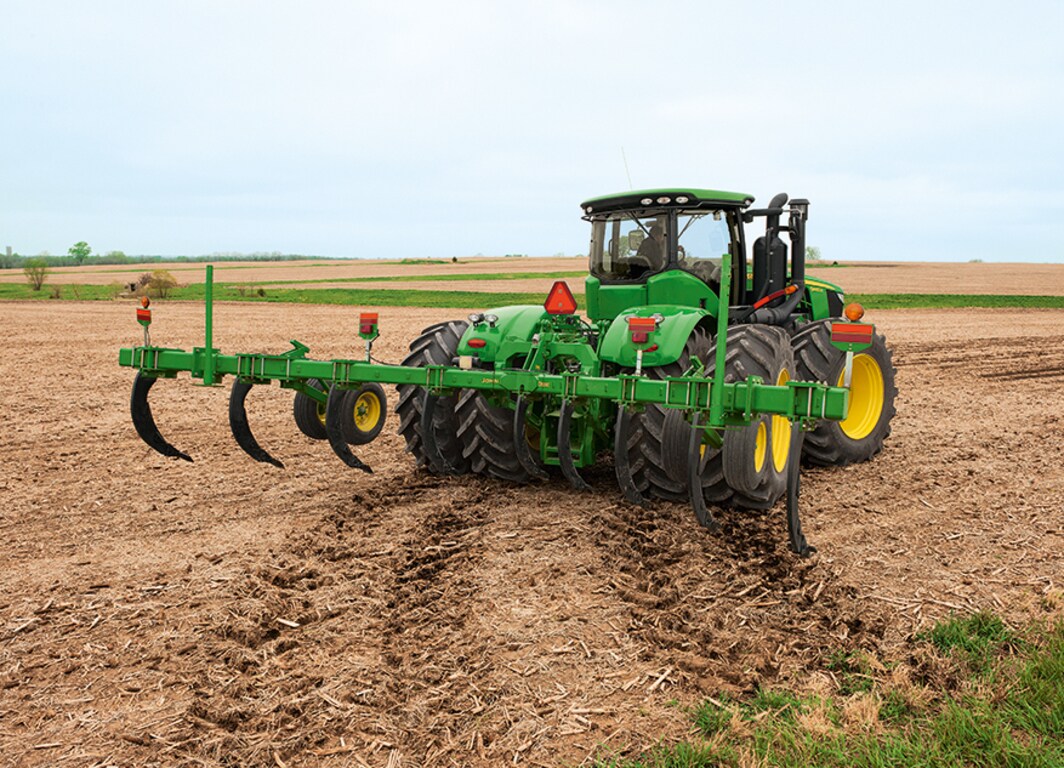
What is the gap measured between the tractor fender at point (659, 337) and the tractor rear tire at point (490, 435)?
0.86m

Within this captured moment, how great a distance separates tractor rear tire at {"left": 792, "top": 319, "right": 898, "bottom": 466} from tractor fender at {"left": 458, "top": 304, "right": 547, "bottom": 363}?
84.0 inches

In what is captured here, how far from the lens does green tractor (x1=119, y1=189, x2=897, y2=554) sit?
4.98m

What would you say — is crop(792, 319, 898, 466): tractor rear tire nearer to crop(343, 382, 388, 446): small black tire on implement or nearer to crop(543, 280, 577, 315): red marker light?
crop(543, 280, 577, 315): red marker light

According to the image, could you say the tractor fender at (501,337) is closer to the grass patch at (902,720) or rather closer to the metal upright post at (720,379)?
the metal upright post at (720,379)

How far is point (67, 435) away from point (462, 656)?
6278 millimetres

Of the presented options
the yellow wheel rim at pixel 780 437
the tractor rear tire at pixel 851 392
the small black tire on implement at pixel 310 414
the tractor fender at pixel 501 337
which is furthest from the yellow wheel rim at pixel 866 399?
the small black tire on implement at pixel 310 414

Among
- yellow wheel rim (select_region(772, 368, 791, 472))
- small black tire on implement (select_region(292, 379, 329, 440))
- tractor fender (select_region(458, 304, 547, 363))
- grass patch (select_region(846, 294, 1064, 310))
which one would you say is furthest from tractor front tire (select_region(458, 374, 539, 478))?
grass patch (select_region(846, 294, 1064, 310))

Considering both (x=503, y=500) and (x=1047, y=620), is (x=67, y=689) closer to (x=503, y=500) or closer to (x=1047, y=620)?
(x=503, y=500)

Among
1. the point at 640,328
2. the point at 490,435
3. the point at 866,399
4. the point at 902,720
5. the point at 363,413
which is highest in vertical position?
the point at 640,328

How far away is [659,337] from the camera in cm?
578

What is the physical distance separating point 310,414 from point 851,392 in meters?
4.60

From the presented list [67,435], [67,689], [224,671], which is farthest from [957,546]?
[67,435]

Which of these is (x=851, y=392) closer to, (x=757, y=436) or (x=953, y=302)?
(x=757, y=436)

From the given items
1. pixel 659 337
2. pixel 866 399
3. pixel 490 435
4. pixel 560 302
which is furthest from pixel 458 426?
pixel 866 399
